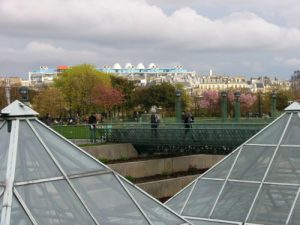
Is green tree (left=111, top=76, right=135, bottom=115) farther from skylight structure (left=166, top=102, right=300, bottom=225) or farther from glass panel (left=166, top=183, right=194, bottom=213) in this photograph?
skylight structure (left=166, top=102, right=300, bottom=225)

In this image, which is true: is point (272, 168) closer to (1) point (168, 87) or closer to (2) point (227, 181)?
(2) point (227, 181)

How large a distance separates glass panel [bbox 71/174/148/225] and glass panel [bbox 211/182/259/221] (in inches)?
117

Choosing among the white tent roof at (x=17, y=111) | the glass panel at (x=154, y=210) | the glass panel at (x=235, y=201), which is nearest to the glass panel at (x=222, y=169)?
the glass panel at (x=235, y=201)

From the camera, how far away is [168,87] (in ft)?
311

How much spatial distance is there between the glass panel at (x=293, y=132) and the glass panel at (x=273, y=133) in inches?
5.3

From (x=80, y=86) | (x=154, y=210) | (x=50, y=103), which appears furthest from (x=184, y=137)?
(x=80, y=86)

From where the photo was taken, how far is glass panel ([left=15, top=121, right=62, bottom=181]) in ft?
25.1

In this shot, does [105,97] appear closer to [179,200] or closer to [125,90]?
[125,90]

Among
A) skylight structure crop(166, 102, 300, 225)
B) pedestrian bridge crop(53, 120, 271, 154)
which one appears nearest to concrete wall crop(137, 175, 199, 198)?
pedestrian bridge crop(53, 120, 271, 154)

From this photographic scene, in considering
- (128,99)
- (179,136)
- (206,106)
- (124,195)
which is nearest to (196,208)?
(124,195)

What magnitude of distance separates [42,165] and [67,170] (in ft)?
1.30

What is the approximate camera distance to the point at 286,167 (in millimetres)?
10922

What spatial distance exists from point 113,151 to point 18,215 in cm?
2418

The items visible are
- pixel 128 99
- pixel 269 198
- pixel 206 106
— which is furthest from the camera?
pixel 206 106
